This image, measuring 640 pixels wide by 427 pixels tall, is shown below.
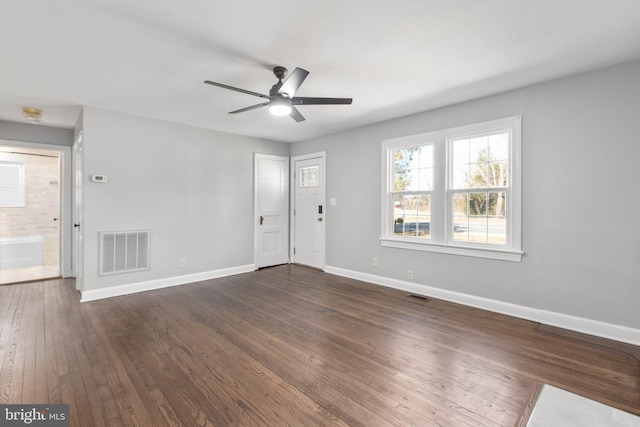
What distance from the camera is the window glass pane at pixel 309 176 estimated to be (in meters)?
5.92

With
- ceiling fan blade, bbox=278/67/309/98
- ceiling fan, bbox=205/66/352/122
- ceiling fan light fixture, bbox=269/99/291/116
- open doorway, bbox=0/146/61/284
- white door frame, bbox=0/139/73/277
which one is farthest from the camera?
open doorway, bbox=0/146/61/284

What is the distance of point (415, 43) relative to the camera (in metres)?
2.44

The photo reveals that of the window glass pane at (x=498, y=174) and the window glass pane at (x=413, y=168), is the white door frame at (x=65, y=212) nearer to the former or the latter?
the window glass pane at (x=413, y=168)

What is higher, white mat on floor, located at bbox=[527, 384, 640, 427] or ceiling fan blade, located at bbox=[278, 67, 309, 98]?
ceiling fan blade, located at bbox=[278, 67, 309, 98]

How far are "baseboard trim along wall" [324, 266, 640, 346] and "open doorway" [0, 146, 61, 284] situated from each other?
250 inches

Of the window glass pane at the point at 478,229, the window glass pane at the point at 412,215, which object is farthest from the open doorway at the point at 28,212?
the window glass pane at the point at 478,229

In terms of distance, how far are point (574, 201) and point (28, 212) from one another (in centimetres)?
928

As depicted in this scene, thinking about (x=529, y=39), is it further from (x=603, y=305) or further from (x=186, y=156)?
(x=186, y=156)

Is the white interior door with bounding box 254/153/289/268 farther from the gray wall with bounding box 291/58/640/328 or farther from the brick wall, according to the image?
the brick wall

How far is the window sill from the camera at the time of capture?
11.2 feet

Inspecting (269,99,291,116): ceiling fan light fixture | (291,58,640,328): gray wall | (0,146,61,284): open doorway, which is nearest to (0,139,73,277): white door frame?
(0,146,61,284): open doorway

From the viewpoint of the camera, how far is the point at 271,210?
19.9 feet

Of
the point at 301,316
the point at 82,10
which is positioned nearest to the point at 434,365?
the point at 301,316

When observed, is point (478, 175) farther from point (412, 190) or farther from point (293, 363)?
point (293, 363)
